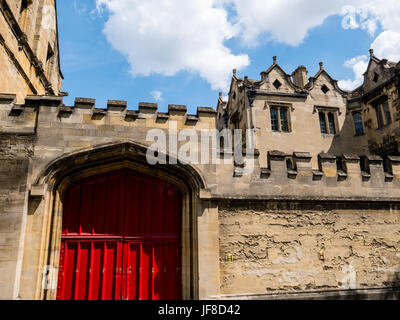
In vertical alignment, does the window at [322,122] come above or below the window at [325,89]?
below

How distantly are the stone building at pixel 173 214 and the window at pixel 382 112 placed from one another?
10.9 meters

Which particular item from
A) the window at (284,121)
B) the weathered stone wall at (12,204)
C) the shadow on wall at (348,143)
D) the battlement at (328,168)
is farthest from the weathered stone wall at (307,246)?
the shadow on wall at (348,143)

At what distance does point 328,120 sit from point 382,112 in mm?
3016

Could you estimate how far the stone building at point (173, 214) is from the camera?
6.51 metres

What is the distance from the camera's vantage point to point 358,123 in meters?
19.4

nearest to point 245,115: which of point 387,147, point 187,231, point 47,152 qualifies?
point 387,147

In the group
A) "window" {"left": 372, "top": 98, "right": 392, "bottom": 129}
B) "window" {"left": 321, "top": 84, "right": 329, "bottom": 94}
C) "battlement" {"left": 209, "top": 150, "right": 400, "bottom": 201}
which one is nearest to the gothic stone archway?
"battlement" {"left": 209, "top": 150, "right": 400, "bottom": 201}

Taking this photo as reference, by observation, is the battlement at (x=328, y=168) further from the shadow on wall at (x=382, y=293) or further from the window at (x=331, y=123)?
the window at (x=331, y=123)

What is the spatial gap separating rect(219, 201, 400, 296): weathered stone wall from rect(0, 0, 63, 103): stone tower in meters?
8.12

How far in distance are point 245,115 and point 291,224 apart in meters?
11.4

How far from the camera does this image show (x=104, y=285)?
6.95m
